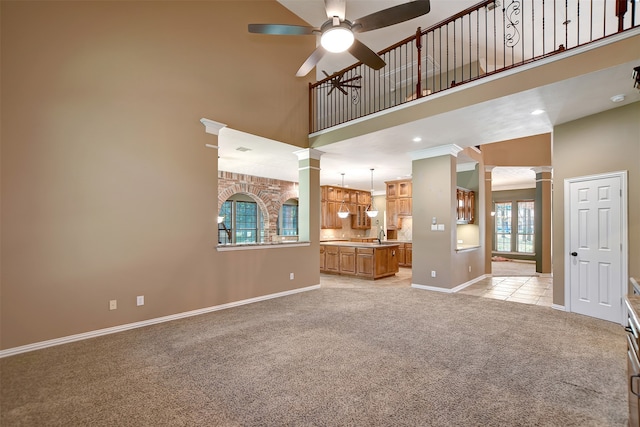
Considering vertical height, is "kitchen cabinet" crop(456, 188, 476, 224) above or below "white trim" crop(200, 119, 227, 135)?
below

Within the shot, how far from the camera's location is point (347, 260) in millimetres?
7883

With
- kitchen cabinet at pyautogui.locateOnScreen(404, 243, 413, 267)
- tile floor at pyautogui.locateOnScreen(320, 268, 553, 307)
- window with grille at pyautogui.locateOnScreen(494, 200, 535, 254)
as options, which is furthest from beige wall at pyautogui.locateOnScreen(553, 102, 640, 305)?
window with grille at pyautogui.locateOnScreen(494, 200, 535, 254)

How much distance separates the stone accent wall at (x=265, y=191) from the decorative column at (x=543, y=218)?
23.9 ft

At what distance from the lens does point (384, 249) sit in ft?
25.3

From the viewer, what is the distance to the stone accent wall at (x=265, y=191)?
880 centimetres

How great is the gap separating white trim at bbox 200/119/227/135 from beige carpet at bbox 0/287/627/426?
2.78 meters

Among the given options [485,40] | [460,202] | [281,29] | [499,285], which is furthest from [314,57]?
[499,285]

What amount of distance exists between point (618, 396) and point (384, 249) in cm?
544

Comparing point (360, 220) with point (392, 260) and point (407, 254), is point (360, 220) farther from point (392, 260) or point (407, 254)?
point (392, 260)

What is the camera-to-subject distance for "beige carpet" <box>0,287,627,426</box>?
6.84ft

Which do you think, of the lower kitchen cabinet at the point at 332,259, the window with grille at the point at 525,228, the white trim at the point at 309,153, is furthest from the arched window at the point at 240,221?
the window with grille at the point at 525,228

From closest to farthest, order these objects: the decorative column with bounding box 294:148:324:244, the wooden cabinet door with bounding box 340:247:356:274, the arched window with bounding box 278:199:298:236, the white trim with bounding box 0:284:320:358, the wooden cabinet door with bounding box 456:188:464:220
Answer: the white trim with bounding box 0:284:320:358 → the decorative column with bounding box 294:148:324:244 → the wooden cabinet door with bounding box 456:188:464:220 → the wooden cabinet door with bounding box 340:247:356:274 → the arched window with bounding box 278:199:298:236

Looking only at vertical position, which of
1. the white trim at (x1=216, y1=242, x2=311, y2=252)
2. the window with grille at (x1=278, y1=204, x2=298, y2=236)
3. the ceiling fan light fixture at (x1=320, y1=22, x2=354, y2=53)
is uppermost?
the ceiling fan light fixture at (x1=320, y1=22, x2=354, y2=53)

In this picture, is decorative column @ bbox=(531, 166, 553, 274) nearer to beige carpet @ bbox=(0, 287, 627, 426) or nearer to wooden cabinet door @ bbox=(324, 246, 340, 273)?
beige carpet @ bbox=(0, 287, 627, 426)
